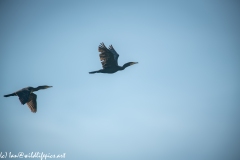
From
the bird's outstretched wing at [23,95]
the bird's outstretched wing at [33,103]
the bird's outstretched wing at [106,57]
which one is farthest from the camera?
the bird's outstretched wing at [33,103]

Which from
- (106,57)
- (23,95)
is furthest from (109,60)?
(23,95)

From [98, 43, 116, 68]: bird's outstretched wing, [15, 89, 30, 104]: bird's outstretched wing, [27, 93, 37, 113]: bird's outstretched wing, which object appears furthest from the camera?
[27, 93, 37, 113]: bird's outstretched wing

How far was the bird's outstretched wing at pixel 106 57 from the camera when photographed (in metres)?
18.9

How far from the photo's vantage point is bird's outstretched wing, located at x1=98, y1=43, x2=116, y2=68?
18.9 metres

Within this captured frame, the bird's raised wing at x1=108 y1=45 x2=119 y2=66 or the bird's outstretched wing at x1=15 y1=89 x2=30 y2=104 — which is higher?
the bird's raised wing at x1=108 y1=45 x2=119 y2=66

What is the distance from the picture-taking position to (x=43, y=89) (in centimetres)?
2023

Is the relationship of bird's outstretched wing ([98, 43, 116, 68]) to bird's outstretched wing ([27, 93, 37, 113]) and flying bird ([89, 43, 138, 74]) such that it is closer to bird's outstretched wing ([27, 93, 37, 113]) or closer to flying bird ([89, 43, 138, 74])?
flying bird ([89, 43, 138, 74])

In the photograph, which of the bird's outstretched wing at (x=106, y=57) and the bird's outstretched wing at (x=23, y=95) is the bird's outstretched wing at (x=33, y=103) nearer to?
the bird's outstretched wing at (x=23, y=95)

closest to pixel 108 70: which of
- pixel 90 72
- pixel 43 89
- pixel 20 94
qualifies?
pixel 90 72

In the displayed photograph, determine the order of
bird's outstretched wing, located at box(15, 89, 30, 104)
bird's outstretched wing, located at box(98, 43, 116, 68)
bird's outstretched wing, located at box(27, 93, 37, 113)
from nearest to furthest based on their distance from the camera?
bird's outstretched wing, located at box(15, 89, 30, 104), bird's outstretched wing, located at box(98, 43, 116, 68), bird's outstretched wing, located at box(27, 93, 37, 113)

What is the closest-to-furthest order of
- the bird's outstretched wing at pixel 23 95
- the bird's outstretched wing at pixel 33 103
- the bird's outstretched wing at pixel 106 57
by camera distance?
the bird's outstretched wing at pixel 23 95
the bird's outstretched wing at pixel 106 57
the bird's outstretched wing at pixel 33 103

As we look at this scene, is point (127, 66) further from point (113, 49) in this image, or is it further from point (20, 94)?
point (20, 94)

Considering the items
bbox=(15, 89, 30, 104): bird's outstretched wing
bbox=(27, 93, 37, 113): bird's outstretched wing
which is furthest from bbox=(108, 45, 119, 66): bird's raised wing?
bbox=(27, 93, 37, 113): bird's outstretched wing

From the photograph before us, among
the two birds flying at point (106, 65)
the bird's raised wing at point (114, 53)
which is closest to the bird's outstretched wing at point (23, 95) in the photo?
the two birds flying at point (106, 65)
